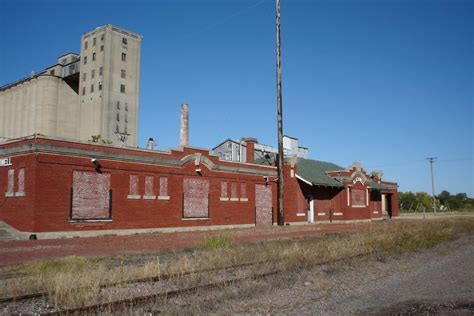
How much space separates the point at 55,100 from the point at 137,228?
225ft

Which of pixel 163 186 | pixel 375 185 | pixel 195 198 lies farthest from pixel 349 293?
pixel 375 185

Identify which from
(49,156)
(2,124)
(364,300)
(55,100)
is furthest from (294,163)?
(2,124)

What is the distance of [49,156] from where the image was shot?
24594 millimetres

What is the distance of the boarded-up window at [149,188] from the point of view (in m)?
29.5

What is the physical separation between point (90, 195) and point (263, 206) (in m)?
17.2

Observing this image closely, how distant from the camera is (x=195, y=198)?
108 feet

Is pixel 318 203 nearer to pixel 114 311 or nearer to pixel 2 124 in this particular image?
pixel 114 311

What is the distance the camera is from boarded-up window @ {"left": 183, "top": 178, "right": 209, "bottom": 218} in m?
32.3

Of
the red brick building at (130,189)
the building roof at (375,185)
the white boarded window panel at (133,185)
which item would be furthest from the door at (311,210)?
the white boarded window panel at (133,185)

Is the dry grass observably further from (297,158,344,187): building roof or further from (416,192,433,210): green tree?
(416,192,433,210): green tree

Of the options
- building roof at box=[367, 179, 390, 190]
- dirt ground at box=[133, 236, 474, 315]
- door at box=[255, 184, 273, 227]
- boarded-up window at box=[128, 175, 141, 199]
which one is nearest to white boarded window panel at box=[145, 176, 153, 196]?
boarded-up window at box=[128, 175, 141, 199]

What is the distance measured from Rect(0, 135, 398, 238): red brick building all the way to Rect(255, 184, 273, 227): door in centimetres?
9

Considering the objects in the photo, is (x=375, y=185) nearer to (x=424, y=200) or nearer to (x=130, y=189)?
(x=130, y=189)

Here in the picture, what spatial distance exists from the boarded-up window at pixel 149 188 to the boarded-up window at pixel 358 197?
27.4m
